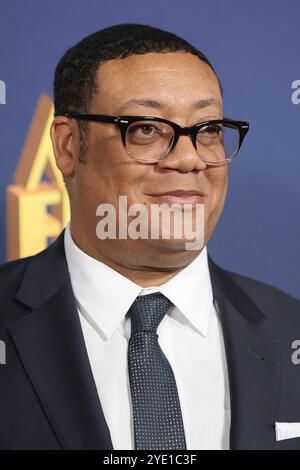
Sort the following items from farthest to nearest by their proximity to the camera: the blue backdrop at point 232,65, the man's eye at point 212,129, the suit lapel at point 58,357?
the blue backdrop at point 232,65 < the man's eye at point 212,129 < the suit lapel at point 58,357

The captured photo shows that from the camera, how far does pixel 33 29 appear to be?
5.61 ft

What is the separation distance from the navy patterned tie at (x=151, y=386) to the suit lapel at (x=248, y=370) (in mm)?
95

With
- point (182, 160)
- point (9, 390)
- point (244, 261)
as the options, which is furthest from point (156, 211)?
point (244, 261)

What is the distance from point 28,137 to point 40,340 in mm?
585

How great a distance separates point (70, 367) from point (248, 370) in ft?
0.93

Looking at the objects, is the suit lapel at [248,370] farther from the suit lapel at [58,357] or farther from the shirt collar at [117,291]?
the suit lapel at [58,357]

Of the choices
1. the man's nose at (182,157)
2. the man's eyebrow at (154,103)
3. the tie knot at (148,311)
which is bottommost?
the tie knot at (148,311)

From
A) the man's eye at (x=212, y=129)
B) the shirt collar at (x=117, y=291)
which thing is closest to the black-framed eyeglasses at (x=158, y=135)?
the man's eye at (x=212, y=129)

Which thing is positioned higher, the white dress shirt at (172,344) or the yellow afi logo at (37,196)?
the yellow afi logo at (37,196)

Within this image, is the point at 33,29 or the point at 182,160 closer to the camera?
the point at 182,160

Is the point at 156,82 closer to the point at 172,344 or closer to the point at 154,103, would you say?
the point at 154,103

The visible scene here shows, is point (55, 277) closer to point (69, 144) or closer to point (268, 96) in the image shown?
point (69, 144)

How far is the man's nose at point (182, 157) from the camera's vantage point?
126 cm

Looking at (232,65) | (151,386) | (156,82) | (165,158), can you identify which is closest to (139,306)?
(151,386)
